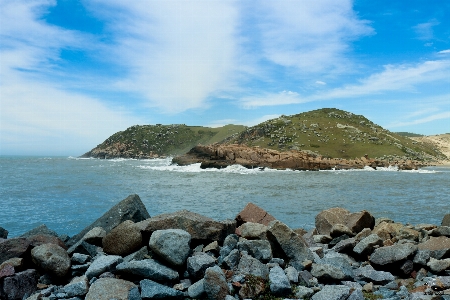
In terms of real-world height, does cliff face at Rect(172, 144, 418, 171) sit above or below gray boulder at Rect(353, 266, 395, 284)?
above

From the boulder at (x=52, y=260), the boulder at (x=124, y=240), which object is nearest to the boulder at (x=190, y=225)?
the boulder at (x=124, y=240)

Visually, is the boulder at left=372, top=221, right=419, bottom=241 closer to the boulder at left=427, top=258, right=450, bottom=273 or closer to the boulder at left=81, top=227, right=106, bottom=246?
the boulder at left=427, top=258, right=450, bottom=273

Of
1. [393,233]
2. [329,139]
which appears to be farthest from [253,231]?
[329,139]

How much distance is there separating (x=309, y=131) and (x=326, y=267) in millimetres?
135398

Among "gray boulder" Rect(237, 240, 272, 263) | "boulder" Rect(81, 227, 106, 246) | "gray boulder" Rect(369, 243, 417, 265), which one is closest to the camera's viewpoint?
"gray boulder" Rect(237, 240, 272, 263)

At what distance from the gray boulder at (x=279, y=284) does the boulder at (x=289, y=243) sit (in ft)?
4.81

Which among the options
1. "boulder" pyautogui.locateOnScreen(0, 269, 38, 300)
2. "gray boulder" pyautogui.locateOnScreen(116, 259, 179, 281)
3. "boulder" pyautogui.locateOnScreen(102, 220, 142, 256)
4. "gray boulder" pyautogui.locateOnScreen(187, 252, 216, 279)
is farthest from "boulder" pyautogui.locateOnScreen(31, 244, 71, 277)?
"gray boulder" pyautogui.locateOnScreen(187, 252, 216, 279)

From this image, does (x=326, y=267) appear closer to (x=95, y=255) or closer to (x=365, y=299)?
(x=365, y=299)

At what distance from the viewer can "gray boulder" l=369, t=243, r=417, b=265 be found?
9.77 meters

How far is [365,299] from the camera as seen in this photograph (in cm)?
776

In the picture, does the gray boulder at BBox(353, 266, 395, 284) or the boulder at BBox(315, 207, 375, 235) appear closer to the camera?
the gray boulder at BBox(353, 266, 395, 284)

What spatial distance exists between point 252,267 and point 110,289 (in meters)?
3.24

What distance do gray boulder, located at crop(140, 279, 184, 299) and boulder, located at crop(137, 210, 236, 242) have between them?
6.24 ft

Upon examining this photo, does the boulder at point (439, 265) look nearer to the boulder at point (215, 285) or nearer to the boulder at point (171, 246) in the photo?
the boulder at point (215, 285)
